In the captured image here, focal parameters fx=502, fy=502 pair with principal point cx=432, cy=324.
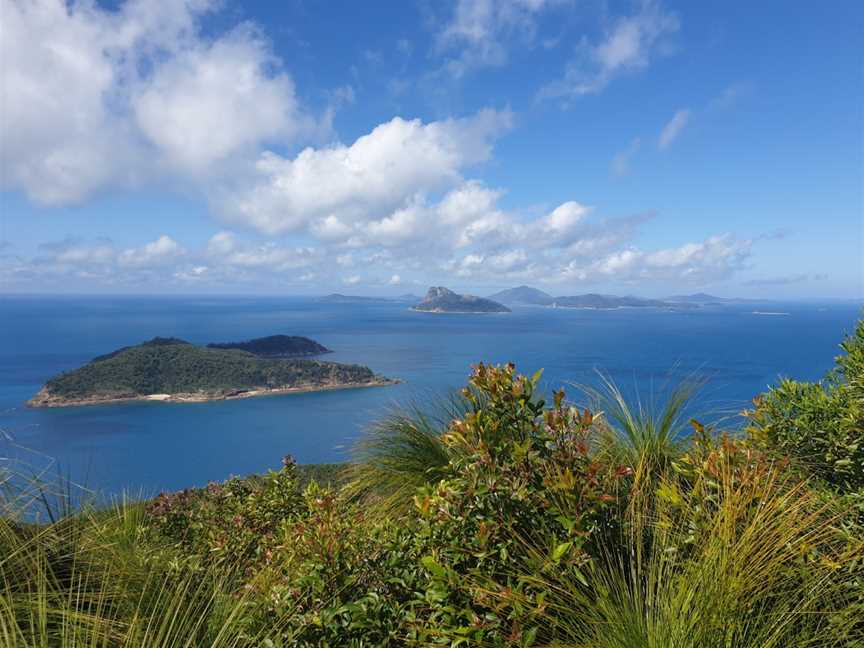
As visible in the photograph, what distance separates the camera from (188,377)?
69.6 m

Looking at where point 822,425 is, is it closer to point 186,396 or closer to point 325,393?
point 325,393

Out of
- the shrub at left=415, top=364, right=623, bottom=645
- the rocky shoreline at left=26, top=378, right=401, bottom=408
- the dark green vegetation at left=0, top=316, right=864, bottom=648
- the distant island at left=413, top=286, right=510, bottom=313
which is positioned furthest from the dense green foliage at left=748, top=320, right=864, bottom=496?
the distant island at left=413, top=286, right=510, bottom=313

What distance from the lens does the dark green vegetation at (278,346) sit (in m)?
89.6

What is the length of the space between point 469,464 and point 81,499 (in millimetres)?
2414

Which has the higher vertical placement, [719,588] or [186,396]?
[719,588]

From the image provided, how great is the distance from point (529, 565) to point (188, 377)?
76270 millimetres

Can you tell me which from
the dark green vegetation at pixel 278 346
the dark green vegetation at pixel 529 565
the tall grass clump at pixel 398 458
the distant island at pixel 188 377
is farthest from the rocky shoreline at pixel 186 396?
the dark green vegetation at pixel 529 565

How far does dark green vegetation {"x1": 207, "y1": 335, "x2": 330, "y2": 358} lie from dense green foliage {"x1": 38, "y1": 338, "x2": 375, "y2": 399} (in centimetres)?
1350

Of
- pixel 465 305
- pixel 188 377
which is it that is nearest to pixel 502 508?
pixel 188 377

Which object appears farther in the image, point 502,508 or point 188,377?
point 188,377

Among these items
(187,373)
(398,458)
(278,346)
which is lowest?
(187,373)

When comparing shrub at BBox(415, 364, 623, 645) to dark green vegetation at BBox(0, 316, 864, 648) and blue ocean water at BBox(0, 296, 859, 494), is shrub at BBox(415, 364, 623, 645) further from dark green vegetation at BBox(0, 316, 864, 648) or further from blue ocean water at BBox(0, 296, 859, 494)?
Result: blue ocean water at BBox(0, 296, 859, 494)

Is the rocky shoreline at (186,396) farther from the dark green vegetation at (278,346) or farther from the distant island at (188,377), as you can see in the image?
the dark green vegetation at (278,346)

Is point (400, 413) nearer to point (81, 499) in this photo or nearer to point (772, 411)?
point (81, 499)
